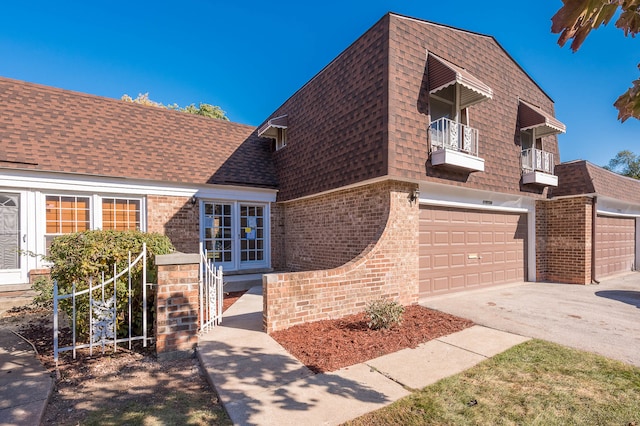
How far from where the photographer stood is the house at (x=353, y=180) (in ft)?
22.8

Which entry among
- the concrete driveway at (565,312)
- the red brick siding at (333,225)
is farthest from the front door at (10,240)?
the concrete driveway at (565,312)

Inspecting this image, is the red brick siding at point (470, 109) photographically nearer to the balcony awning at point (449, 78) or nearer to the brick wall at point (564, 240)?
the balcony awning at point (449, 78)

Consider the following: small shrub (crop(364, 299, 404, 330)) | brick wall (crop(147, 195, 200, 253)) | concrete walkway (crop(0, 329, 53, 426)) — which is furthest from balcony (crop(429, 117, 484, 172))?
concrete walkway (crop(0, 329, 53, 426))

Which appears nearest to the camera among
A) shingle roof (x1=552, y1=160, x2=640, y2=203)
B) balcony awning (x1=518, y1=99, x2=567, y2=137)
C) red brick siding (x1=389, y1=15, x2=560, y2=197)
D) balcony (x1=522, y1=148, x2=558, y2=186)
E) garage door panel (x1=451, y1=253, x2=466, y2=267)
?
red brick siding (x1=389, y1=15, x2=560, y2=197)

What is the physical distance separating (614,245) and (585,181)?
14.6 feet

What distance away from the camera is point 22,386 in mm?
3439

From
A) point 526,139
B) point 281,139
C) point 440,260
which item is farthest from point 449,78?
point 281,139

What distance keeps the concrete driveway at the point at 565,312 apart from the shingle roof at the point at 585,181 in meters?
3.08

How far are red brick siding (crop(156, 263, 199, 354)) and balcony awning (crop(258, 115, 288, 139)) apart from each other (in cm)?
764

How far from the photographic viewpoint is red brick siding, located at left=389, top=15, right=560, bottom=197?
685 centimetres

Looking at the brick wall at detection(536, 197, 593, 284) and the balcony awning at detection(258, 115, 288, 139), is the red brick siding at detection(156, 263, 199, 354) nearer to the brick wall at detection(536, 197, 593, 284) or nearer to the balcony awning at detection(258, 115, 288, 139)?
the balcony awning at detection(258, 115, 288, 139)

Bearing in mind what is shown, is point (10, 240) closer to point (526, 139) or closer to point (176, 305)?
point (176, 305)

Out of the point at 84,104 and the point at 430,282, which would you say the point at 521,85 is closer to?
the point at 430,282

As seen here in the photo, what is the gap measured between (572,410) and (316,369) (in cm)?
273
